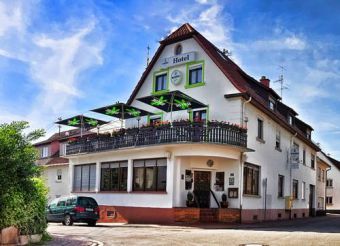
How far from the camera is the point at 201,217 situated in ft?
84.1

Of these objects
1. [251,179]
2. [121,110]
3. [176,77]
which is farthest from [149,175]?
[176,77]

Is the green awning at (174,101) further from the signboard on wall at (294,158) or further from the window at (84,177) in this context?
the signboard on wall at (294,158)

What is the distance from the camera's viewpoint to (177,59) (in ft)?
99.8

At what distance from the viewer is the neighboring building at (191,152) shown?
84.4ft

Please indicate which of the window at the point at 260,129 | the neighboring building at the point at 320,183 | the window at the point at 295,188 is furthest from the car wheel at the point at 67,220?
the neighboring building at the point at 320,183

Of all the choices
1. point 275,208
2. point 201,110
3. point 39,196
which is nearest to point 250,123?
point 201,110

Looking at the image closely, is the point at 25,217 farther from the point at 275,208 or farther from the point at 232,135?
the point at 275,208

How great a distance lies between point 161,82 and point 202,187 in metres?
8.11

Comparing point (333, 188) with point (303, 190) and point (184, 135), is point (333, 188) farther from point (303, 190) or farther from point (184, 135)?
point (184, 135)

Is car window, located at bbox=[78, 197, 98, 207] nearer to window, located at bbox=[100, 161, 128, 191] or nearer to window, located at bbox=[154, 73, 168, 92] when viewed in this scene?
window, located at bbox=[100, 161, 128, 191]

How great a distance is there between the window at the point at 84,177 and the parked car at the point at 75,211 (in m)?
6.06

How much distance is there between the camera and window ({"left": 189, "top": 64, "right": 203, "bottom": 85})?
29.5 meters

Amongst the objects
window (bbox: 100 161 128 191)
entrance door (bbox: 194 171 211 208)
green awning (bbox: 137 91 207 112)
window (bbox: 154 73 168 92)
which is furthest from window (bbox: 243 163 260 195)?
window (bbox: 154 73 168 92)

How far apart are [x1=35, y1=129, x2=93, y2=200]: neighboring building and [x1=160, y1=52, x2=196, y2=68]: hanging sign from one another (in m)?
9.73
